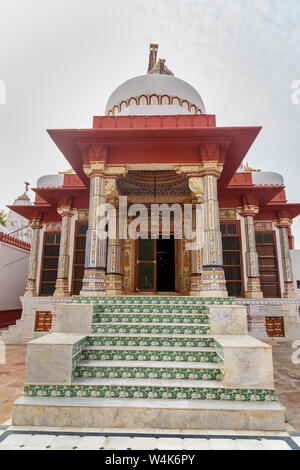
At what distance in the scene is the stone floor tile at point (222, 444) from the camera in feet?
7.66

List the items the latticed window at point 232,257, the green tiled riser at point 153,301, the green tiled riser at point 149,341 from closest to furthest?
the green tiled riser at point 149,341
the green tiled riser at point 153,301
the latticed window at point 232,257

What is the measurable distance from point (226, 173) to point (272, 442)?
6154mm

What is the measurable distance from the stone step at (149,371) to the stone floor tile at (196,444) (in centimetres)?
76

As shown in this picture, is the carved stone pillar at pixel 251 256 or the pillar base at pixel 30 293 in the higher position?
the carved stone pillar at pixel 251 256

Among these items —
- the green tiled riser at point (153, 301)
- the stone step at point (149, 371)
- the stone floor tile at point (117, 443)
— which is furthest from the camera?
the green tiled riser at point (153, 301)

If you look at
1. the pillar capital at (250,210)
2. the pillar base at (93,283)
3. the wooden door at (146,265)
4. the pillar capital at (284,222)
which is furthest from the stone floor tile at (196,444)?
the pillar capital at (284,222)

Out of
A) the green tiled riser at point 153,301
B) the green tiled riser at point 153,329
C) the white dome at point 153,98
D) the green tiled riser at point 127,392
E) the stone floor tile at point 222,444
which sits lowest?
the stone floor tile at point 222,444

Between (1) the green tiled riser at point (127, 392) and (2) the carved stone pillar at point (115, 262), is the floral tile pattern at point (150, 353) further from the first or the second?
(2) the carved stone pillar at point (115, 262)

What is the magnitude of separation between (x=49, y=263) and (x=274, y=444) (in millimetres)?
8523

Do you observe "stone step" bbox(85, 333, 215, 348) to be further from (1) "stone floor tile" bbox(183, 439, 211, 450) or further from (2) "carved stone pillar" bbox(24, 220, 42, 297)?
(2) "carved stone pillar" bbox(24, 220, 42, 297)

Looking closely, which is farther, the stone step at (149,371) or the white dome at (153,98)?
the white dome at (153,98)

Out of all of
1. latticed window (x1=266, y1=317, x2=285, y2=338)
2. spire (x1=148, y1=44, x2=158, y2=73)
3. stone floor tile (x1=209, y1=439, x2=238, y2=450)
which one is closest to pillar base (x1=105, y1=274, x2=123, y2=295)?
latticed window (x1=266, y1=317, x2=285, y2=338)

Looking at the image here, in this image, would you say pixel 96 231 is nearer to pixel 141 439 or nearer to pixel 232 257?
pixel 141 439

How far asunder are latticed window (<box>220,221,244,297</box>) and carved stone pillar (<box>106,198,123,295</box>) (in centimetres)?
340
